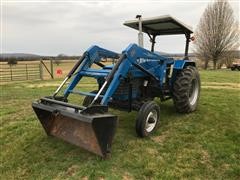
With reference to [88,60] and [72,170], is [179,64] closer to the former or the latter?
[88,60]

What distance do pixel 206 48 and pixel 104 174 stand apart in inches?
1125

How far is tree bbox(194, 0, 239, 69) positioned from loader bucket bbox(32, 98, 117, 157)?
88.7ft

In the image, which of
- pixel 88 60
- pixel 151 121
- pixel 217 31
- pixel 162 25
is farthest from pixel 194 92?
pixel 217 31

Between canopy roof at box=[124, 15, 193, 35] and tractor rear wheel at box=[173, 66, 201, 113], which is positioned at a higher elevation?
canopy roof at box=[124, 15, 193, 35]

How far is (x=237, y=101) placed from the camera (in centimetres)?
732

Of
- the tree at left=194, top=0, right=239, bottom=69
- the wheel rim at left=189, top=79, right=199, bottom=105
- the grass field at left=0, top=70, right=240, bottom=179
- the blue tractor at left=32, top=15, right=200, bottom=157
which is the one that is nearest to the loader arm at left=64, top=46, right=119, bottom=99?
the blue tractor at left=32, top=15, right=200, bottom=157

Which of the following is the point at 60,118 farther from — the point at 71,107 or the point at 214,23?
the point at 214,23

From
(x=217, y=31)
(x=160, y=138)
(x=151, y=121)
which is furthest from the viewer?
(x=217, y=31)

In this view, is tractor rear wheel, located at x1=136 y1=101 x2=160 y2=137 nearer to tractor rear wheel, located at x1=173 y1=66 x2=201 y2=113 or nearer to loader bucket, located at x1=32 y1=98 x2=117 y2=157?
loader bucket, located at x1=32 y1=98 x2=117 y2=157

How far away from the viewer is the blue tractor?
3.45 m

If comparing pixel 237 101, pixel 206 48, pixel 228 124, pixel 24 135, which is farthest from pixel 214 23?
pixel 24 135

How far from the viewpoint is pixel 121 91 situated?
4742 millimetres

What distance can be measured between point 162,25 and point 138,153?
10.6 ft

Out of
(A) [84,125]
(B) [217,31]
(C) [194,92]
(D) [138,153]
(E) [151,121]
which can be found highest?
(B) [217,31]
